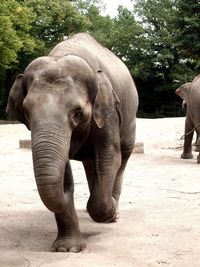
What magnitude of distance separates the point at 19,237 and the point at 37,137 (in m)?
1.68

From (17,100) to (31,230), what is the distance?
158cm

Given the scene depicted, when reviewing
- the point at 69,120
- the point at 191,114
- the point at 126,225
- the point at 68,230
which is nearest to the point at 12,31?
the point at 191,114

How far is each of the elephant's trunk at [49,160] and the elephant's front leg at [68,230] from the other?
80 centimetres

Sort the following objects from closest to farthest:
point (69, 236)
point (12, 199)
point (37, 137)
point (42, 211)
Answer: point (37, 137) < point (69, 236) < point (42, 211) < point (12, 199)

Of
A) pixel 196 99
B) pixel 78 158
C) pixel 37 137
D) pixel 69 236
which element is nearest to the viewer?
pixel 37 137

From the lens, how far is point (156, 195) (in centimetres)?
803

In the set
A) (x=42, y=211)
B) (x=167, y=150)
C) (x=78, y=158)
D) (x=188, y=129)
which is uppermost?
(x=78, y=158)

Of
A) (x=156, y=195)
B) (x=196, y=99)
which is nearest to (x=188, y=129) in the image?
(x=196, y=99)

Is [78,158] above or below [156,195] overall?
above

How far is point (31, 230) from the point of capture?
5633mm

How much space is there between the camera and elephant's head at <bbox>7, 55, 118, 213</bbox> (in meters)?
3.88

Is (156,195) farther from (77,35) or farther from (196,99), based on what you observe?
(196,99)

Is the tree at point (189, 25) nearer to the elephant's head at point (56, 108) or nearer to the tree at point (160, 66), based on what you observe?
the tree at point (160, 66)

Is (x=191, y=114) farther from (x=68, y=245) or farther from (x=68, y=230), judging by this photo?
(x=68, y=245)
